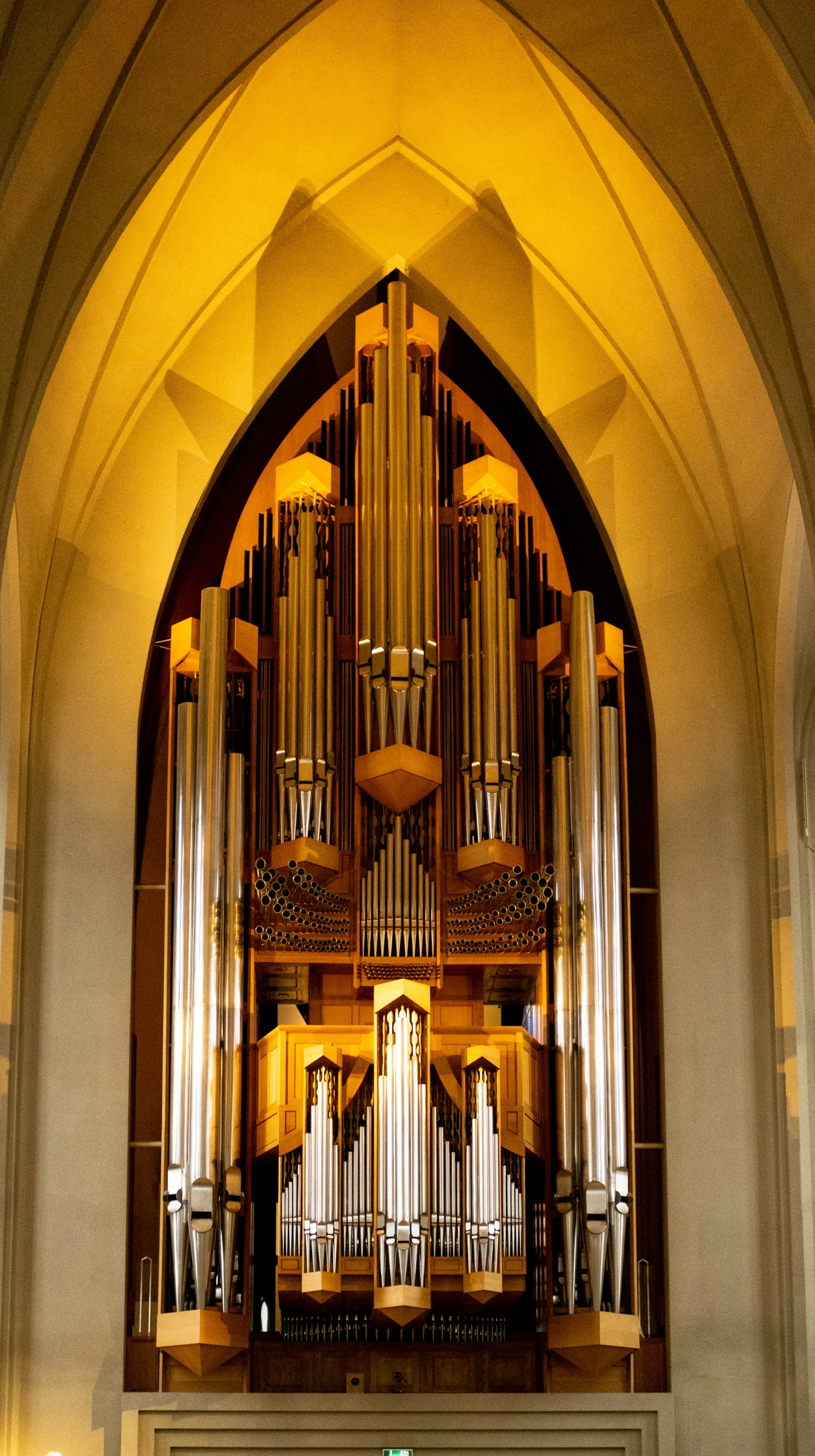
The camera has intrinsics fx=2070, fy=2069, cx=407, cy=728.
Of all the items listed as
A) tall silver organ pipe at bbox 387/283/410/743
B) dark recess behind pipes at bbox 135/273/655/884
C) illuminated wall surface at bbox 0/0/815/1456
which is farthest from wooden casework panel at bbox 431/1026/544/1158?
tall silver organ pipe at bbox 387/283/410/743

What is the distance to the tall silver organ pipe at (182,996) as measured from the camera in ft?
37.6

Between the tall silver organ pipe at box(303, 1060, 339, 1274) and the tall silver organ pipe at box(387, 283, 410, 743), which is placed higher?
the tall silver organ pipe at box(387, 283, 410, 743)

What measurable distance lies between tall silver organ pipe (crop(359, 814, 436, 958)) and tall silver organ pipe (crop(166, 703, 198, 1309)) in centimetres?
104

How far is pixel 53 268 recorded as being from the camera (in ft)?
34.4

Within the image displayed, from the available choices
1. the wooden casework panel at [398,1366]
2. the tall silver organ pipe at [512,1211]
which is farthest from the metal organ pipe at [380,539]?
the wooden casework panel at [398,1366]

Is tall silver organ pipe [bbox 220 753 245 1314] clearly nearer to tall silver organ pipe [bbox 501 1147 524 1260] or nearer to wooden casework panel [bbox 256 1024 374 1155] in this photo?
wooden casework panel [bbox 256 1024 374 1155]

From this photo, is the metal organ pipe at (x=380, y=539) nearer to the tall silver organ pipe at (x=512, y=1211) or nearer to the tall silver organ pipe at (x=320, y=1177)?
the tall silver organ pipe at (x=320, y=1177)

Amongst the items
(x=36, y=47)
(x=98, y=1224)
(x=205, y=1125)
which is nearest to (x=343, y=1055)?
(x=205, y=1125)

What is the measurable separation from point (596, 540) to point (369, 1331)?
17.0 feet

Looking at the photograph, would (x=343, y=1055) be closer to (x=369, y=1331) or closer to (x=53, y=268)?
(x=369, y=1331)

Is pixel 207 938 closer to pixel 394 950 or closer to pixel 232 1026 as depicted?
pixel 232 1026

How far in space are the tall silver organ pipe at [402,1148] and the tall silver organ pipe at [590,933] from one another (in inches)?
36.4

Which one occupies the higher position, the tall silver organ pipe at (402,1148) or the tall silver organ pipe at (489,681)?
the tall silver organ pipe at (489,681)

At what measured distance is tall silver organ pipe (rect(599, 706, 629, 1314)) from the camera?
11.6m
